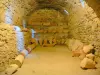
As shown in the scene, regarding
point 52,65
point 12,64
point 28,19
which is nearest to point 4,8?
point 12,64

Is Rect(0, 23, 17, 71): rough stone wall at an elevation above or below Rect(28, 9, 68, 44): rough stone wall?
below

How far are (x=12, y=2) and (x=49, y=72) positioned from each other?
9.77 feet

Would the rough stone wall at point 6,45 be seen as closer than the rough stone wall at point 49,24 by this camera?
Yes

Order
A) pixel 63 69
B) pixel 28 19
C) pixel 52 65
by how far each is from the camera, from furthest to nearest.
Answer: pixel 28 19 < pixel 52 65 < pixel 63 69

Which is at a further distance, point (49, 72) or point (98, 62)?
point (98, 62)

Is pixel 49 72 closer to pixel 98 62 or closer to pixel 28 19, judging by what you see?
pixel 98 62

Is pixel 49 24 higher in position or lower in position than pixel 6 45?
higher

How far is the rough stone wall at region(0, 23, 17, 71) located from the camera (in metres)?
3.65

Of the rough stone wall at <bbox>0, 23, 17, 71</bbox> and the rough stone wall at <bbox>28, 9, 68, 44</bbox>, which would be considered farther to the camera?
the rough stone wall at <bbox>28, 9, 68, 44</bbox>

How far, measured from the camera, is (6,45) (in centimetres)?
388

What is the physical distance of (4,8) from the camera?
444 centimetres

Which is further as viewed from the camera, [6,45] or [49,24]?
[49,24]

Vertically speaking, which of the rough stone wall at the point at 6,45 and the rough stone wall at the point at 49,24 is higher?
the rough stone wall at the point at 49,24

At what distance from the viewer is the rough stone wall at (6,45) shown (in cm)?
365
